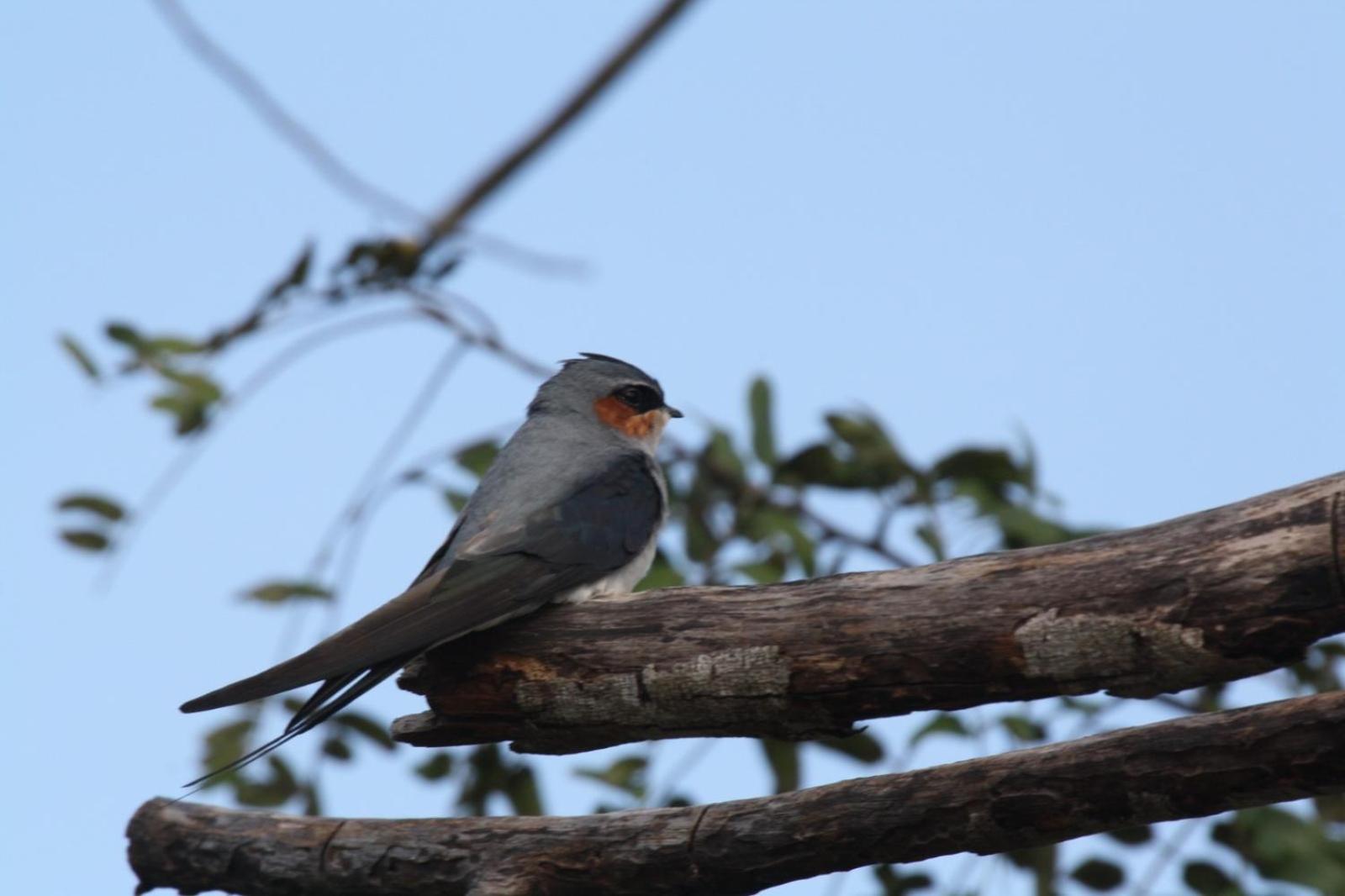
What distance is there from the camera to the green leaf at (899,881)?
470 centimetres

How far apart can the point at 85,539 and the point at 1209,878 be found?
11.5 feet

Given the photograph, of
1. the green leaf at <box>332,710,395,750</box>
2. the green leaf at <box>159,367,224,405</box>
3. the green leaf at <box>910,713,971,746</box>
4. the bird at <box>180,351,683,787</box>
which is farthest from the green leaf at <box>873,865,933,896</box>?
the green leaf at <box>159,367,224,405</box>

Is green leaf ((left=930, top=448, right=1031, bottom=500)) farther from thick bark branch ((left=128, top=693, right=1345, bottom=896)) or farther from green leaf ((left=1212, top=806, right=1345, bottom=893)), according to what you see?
thick bark branch ((left=128, top=693, right=1345, bottom=896))

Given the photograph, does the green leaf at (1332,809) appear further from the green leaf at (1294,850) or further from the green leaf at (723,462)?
the green leaf at (723,462)

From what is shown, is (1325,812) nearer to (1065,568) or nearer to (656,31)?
(1065,568)

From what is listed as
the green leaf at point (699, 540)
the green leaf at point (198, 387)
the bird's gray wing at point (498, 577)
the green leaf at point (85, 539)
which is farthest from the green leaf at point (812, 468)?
the green leaf at point (85, 539)

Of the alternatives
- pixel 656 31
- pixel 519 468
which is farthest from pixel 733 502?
pixel 656 31

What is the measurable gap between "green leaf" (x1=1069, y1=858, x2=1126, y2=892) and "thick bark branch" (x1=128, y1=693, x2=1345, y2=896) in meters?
1.33

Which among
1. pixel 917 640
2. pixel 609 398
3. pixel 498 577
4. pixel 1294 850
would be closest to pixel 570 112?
pixel 917 640

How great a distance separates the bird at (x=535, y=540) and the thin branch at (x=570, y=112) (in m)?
2.21

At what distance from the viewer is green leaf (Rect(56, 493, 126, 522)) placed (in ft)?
16.1

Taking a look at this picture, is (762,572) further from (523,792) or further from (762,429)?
(523,792)

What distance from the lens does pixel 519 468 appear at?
16.9 feet

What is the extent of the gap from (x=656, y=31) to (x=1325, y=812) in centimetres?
382
